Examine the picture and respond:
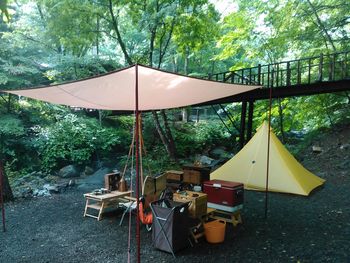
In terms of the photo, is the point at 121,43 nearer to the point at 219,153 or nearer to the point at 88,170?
the point at 88,170

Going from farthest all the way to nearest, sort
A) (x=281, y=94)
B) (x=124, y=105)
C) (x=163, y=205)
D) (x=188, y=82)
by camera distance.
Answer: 1. (x=281, y=94)
2. (x=124, y=105)
3. (x=163, y=205)
4. (x=188, y=82)

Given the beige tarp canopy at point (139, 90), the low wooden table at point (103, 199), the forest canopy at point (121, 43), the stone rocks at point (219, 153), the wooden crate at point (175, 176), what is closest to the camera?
the beige tarp canopy at point (139, 90)

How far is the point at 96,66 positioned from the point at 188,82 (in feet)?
23.5

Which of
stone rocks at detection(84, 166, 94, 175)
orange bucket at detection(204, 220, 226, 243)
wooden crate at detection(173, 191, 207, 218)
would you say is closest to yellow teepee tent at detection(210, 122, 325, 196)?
wooden crate at detection(173, 191, 207, 218)

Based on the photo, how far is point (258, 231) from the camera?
3.84m

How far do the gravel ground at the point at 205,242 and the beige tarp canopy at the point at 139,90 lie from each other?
5.71 ft

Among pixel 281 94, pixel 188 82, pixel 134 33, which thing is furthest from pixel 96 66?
pixel 188 82

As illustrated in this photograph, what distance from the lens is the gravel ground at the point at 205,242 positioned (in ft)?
10.3

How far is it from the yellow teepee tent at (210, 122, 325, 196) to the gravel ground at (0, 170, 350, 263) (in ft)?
1.16

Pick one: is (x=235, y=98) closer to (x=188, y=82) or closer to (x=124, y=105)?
(x=124, y=105)

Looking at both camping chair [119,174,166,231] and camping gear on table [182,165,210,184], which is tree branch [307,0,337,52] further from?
camping chair [119,174,166,231]

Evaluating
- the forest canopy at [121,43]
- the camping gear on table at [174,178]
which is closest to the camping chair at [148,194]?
the camping gear on table at [174,178]

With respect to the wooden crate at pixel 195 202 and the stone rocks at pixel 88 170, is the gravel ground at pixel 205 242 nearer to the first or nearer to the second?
the wooden crate at pixel 195 202

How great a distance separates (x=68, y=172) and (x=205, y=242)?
5576 mm
